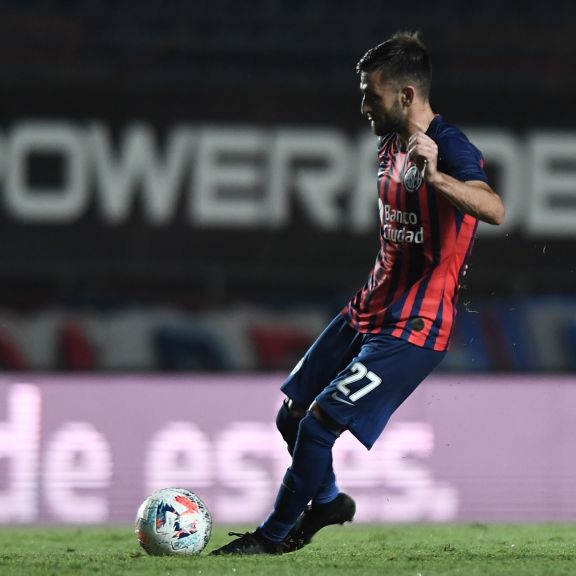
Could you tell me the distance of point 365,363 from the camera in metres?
4.88

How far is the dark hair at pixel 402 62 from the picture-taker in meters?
4.85

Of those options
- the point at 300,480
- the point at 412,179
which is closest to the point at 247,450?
the point at 300,480

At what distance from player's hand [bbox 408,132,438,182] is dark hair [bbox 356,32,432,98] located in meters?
0.31

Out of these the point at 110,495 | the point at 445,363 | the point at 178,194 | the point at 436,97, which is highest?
the point at 436,97

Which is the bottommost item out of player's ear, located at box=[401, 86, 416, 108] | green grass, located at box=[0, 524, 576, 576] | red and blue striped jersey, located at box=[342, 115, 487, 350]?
green grass, located at box=[0, 524, 576, 576]

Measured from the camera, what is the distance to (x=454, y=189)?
4.54 metres

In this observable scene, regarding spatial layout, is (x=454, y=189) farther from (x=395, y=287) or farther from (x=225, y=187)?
(x=225, y=187)

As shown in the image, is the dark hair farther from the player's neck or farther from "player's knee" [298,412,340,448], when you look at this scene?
"player's knee" [298,412,340,448]

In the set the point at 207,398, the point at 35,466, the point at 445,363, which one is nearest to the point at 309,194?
the point at 445,363

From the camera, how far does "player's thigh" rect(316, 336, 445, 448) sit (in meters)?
4.85

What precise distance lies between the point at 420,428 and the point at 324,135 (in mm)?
3435

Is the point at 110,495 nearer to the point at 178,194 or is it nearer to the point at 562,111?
the point at 178,194

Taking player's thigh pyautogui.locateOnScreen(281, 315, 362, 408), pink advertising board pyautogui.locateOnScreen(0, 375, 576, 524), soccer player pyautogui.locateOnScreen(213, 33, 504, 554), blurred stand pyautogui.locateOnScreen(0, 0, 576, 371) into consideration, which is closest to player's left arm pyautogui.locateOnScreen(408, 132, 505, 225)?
soccer player pyautogui.locateOnScreen(213, 33, 504, 554)

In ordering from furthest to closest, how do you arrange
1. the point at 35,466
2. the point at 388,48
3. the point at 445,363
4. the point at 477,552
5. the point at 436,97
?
the point at 436,97 < the point at 445,363 < the point at 35,466 < the point at 477,552 < the point at 388,48
